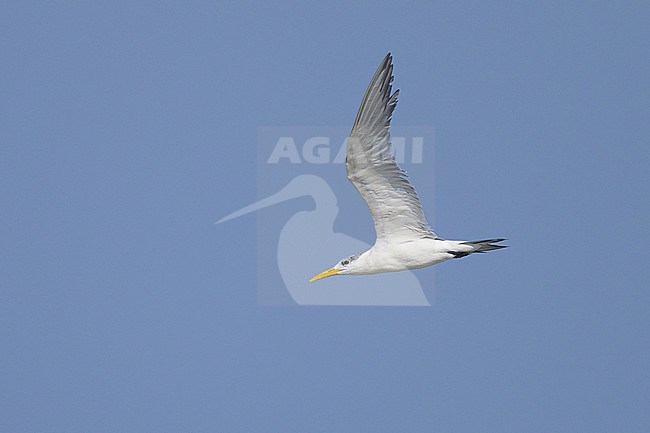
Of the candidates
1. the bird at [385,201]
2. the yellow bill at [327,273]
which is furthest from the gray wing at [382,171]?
the yellow bill at [327,273]

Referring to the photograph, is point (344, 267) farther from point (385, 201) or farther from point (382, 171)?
point (382, 171)

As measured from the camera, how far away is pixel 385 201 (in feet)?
40.1

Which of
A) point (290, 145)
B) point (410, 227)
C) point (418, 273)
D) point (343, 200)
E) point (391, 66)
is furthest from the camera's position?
point (290, 145)

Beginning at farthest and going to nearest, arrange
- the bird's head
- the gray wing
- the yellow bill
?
1. the yellow bill
2. the bird's head
3. the gray wing

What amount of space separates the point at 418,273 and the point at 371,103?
13.1 feet

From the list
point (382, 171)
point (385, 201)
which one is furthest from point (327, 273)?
point (382, 171)

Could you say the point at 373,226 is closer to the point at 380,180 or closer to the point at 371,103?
the point at 380,180

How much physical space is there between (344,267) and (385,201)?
1205mm

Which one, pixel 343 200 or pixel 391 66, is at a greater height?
pixel 391 66

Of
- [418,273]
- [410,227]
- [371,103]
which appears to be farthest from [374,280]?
[371,103]

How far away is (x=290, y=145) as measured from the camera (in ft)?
55.7

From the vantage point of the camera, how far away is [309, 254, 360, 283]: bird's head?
12.9 meters

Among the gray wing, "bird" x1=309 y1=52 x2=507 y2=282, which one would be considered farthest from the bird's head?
the gray wing

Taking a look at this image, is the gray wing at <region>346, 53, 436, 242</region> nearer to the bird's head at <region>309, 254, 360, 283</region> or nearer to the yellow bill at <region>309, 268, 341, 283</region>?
the bird's head at <region>309, 254, 360, 283</region>
